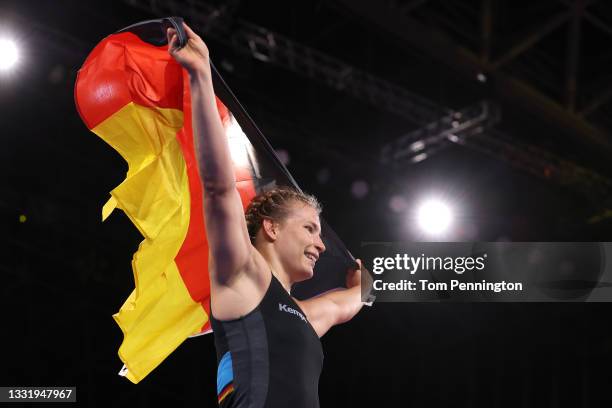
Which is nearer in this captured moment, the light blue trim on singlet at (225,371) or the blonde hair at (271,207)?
the light blue trim on singlet at (225,371)

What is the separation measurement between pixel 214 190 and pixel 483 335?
7419 millimetres

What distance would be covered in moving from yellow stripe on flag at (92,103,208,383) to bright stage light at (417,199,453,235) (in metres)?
5.40

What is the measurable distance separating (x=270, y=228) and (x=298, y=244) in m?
0.11

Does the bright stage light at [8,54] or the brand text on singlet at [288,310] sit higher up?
the bright stage light at [8,54]

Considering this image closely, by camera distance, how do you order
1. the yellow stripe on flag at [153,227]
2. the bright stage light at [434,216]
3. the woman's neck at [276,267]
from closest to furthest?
the woman's neck at [276,267], the yellow stripe on flag at [153,227], the bright stage light at [434,216]

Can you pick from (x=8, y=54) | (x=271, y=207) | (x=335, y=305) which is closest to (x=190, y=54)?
(x=271, y=207)

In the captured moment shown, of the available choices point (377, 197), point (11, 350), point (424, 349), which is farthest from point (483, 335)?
point (11, 350)

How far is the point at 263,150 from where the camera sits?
326cm

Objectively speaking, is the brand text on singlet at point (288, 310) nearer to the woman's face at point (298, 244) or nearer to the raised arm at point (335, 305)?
the woman's face at point (298, 244)

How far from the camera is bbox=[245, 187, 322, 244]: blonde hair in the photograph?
2734mm

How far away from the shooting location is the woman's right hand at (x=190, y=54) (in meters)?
2.36

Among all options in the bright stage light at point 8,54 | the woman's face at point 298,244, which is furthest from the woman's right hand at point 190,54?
the bright stage light at point 8,54

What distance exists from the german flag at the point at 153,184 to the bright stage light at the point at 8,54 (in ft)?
11.0

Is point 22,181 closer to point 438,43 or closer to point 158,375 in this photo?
point 158,375
